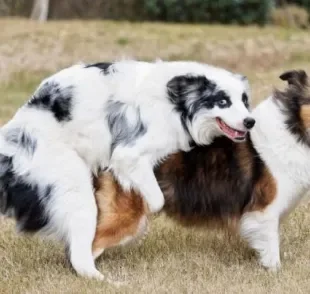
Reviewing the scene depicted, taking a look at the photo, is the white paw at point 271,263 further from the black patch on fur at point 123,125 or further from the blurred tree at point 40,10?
the blurred tree at point 40,10

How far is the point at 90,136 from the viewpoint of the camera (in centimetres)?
564

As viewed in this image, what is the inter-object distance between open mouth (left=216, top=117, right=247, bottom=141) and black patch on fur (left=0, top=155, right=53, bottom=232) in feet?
4.15

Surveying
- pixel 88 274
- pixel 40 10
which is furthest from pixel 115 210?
pixel 40 10

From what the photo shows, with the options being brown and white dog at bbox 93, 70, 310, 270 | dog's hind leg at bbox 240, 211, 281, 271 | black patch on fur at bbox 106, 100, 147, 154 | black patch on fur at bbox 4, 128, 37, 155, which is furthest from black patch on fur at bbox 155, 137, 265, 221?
black patch on fur at bbox 4, 128, 37, 155

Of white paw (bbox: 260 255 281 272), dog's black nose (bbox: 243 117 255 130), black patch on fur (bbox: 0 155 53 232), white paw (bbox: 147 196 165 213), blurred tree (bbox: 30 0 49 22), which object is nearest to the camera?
dog's black nose (bbox: 243 117 255 130)

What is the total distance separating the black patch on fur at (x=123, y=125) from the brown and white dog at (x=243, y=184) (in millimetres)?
359

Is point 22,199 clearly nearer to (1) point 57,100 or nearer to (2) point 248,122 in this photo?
(1) point 57,100

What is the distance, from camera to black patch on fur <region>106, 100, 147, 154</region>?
18.2 ft

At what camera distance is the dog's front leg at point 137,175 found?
555 cm

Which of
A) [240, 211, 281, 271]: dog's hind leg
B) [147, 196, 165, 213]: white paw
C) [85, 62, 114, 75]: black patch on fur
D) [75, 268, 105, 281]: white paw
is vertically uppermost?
[85, 62, 114, 75]: black patch on fur

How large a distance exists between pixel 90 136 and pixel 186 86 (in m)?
0.77

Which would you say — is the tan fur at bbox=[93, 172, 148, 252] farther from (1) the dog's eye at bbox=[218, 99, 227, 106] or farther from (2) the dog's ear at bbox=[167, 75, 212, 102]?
(1) the dog's eye at bbox=[218, 99, 227, 106]

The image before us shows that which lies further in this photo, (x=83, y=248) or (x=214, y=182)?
(x=214, y=182)

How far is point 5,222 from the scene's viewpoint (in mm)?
7391
